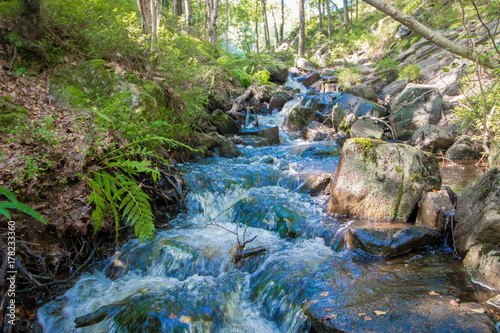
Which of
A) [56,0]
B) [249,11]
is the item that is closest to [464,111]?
[56,0]

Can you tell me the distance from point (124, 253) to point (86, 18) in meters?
5.25

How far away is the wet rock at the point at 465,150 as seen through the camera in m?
8.27

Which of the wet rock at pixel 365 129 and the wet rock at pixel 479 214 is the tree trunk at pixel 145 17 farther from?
the wet rock at pixel 479 214

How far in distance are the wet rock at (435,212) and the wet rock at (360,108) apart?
733 centimetres

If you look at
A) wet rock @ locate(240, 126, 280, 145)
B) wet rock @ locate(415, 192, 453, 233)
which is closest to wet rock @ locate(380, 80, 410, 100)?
wet rock @ locate(240, 126, 280, 145)

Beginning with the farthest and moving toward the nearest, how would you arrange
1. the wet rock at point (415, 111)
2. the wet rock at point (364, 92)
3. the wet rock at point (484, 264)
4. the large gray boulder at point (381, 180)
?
the wet rock at point (364, 92) < the wet rock at point (415, 111) < the large gray boulder at point (381, 180) < the wet rock at point (484, 264)

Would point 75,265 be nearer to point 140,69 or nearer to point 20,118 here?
point 20,118

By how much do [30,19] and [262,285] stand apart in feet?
20.7

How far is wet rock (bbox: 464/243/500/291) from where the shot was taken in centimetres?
319

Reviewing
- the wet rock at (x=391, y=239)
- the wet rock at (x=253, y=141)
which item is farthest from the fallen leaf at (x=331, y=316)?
the wet rock at (x=253, y=141)

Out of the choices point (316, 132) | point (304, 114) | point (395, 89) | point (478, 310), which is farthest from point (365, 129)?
point (478, 310)

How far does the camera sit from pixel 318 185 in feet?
20.9

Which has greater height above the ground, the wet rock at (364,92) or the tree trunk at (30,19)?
the tree trunk at (30,19)

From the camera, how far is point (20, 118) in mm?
3701
